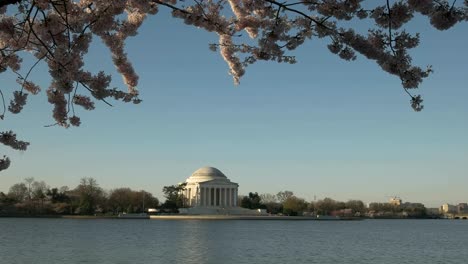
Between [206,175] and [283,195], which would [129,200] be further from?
[283,195]

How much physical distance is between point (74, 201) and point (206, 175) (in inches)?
1326

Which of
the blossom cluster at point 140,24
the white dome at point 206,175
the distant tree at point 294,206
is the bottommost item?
the blossom cluster at point 140,24

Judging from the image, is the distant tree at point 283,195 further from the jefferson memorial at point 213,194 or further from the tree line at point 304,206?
the jefferson memorial at point 213,194

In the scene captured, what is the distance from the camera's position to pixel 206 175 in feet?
486

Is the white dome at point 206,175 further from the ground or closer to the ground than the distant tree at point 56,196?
further from the ground

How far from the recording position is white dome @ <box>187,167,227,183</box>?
146375mm

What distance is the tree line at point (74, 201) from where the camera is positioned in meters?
127

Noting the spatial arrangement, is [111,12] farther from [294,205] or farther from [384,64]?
[294,205]

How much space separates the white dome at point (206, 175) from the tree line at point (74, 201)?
11.8 metres

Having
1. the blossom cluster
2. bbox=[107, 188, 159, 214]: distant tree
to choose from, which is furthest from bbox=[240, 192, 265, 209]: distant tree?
the blossom cluster

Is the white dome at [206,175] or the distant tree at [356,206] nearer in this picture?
the white dome at [206,175]

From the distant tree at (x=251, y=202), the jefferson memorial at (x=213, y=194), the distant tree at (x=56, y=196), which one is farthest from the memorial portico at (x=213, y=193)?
the distant tree at (x=56, y=196)

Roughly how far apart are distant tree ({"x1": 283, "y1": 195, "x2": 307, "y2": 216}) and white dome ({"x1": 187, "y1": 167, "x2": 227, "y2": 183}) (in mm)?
17677

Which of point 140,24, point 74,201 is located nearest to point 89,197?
point 74,201
